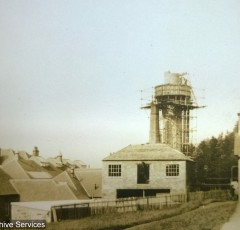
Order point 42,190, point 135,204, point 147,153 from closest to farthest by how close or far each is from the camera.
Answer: point 135,204, point 147,153, point 42,190

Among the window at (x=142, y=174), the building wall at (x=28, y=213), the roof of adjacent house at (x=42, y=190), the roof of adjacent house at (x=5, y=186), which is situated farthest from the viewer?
the roof of adjacent house at (x=42, y=190)

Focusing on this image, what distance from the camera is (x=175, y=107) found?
188 feet

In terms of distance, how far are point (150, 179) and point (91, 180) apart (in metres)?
13.2

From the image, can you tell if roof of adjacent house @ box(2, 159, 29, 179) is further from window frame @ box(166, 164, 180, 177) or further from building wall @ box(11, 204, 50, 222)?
window frame @ box(166, 164, 180, 177)

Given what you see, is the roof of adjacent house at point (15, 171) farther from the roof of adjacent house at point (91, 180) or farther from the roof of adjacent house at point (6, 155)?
the roof of adjacent house at point (6, 155)

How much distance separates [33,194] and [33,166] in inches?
561

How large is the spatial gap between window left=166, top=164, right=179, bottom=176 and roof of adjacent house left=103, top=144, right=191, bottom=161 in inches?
23.8

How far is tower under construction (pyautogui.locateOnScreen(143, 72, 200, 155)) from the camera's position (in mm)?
56031

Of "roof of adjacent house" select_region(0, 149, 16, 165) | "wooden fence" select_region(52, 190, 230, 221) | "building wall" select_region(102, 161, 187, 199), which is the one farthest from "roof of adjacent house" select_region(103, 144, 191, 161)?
"roof of adjacent house" select_region(0, 149, 16, 165)

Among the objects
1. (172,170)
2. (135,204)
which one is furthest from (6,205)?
(172,170)

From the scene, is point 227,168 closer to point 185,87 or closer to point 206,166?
point 206,166

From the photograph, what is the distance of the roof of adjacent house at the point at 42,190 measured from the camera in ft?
119

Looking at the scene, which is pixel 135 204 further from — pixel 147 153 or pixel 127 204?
pixel 147 153

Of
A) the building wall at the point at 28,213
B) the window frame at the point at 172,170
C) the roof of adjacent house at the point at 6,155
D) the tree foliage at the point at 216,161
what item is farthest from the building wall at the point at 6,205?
the roof of adjacent house at the point at 6,155
